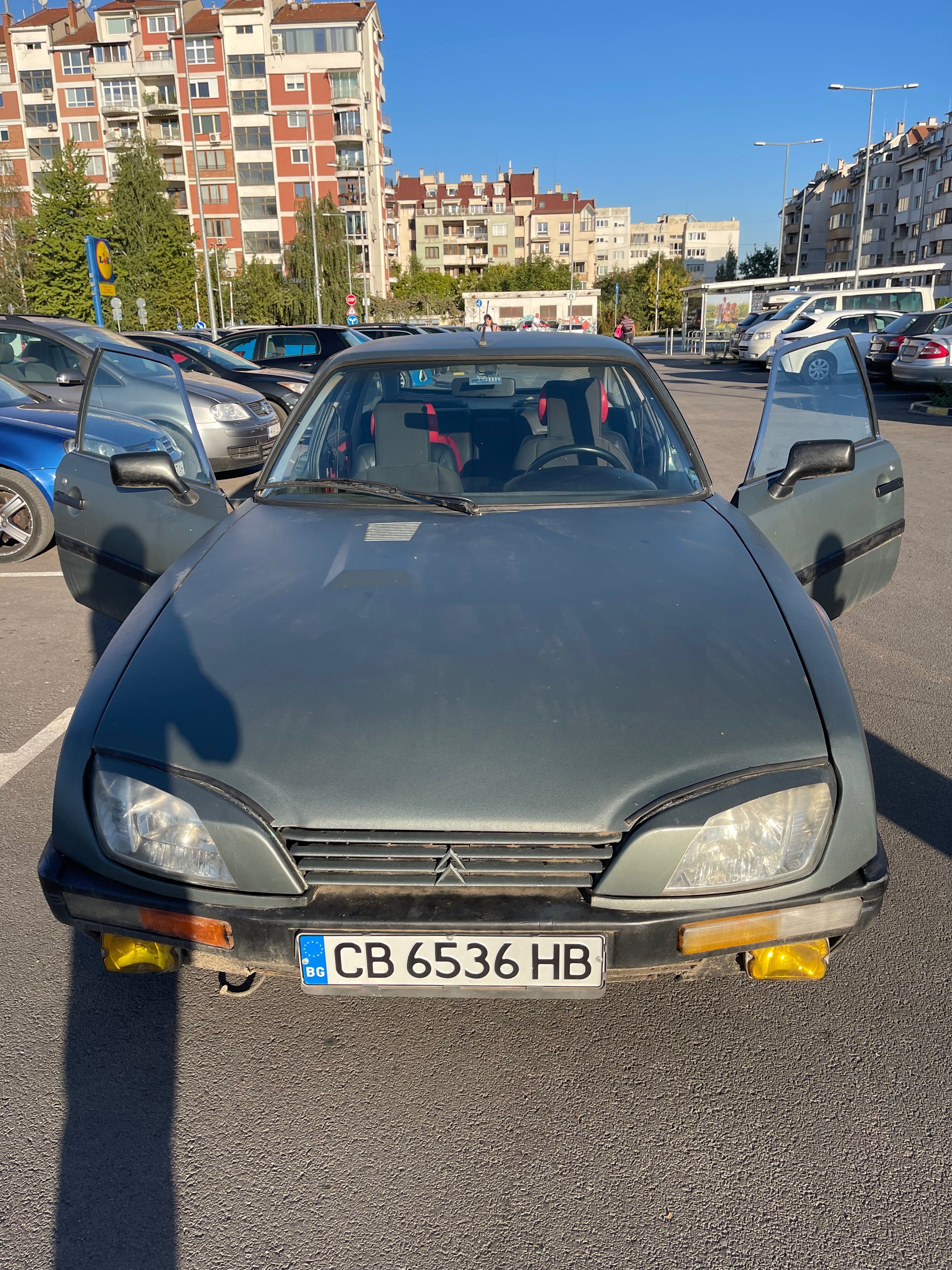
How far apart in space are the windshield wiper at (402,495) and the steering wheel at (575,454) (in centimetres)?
31

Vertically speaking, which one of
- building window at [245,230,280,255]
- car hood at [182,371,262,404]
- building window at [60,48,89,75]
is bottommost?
car hood at [182,371,262,404]

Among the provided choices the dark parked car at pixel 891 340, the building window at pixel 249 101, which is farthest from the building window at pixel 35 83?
A: the dark parked car at pixel 891 340

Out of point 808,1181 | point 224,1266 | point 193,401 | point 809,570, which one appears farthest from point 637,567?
point 193,401

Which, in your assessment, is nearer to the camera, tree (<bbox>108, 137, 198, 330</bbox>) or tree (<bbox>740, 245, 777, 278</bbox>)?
tree (<bbox>108, 137, 198, 330</bbox>)

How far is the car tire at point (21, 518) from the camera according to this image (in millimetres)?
7344

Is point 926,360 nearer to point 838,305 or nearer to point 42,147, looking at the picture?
point 838,305

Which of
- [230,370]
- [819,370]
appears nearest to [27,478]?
[819,370]

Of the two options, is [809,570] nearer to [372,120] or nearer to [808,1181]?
[808,1181]

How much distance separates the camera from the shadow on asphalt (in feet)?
11.0

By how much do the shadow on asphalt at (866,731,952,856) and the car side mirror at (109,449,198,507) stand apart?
2.56m

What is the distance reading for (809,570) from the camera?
362 centimetres

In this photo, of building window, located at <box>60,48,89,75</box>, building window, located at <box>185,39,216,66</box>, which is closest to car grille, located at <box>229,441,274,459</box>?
building window, located at <box>185,39,216,66</box>

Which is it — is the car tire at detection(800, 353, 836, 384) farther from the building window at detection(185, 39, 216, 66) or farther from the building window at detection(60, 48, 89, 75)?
the building window at detection(60, 48, 89, 75)

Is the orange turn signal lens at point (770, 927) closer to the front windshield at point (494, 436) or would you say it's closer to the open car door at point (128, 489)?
the front windshield at point (494, 436)
